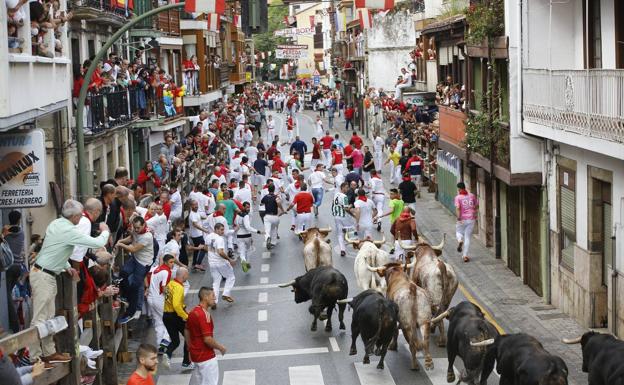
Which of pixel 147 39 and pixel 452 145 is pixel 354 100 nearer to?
pixel 147 39

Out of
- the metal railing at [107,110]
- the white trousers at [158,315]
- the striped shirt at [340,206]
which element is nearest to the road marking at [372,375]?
the white trousers at [158,315]

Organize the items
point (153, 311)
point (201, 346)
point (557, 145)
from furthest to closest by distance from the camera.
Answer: point (557, 145), point (153, 311), point (201, 346)

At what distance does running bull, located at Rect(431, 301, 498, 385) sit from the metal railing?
1433 centimetres

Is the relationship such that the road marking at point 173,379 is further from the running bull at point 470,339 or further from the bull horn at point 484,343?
the bull horn at point 484,343

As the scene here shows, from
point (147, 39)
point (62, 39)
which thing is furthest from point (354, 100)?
point (62, 39)

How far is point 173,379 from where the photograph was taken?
17.8 meters

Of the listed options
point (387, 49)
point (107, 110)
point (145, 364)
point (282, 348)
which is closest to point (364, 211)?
point (107, 110)

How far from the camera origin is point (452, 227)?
108 feet

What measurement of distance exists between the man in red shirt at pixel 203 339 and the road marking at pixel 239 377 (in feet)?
7.24

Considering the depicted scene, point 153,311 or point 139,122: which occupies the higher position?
point 139,122

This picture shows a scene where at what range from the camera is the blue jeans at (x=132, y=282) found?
18734 millimetres

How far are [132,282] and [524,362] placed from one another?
734 centimetres

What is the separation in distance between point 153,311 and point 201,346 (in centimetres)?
404

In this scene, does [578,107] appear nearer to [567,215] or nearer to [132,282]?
[567,215]
